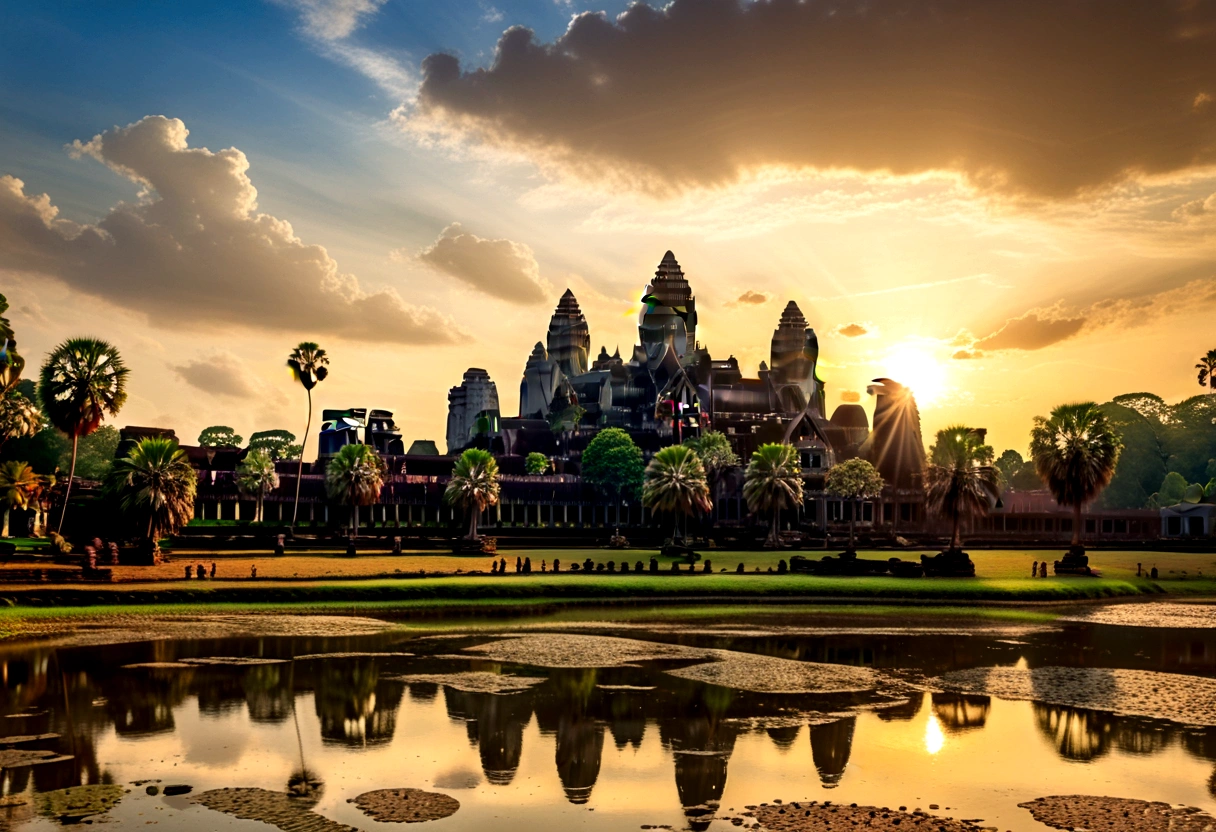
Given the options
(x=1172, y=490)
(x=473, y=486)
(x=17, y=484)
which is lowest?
(x=17, y=484)

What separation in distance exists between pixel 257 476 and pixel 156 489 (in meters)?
37.4

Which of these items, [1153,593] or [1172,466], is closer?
[1153,593]

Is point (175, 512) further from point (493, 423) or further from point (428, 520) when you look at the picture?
point (493, 423)

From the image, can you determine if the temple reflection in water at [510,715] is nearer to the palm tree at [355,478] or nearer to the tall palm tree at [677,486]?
the tall palm tree at [677,486]

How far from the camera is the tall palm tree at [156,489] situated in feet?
208

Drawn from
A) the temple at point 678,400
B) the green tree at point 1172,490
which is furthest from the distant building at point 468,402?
the green tree at point 1172,490

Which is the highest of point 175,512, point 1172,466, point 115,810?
point 1172,466

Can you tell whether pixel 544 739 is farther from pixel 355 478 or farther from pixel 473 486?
pixel 355 478

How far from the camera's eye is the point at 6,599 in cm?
4697

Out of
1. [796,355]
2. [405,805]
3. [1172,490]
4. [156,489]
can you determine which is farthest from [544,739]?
[796,355]

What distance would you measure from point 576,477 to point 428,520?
16.3m

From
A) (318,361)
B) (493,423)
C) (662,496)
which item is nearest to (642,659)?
(662,496)

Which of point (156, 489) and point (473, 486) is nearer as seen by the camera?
point (156, 489)

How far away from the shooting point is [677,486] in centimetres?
7969
